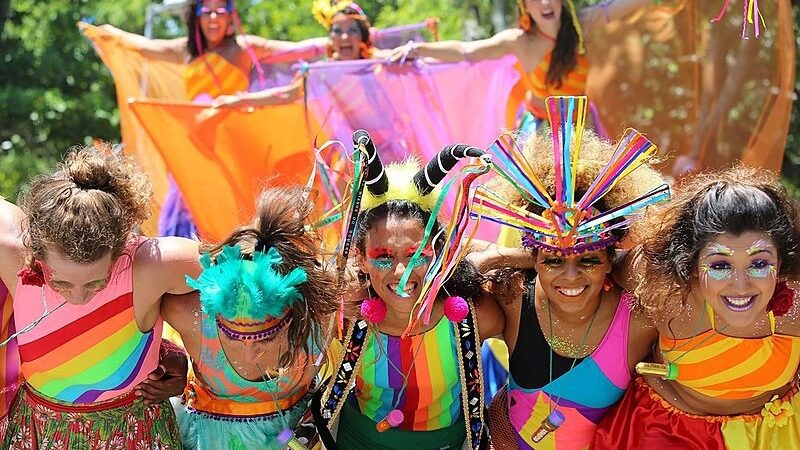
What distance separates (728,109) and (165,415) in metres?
3.37

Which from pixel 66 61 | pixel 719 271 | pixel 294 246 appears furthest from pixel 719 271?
pixel 66 61

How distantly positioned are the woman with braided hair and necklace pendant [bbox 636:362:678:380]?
44 cm

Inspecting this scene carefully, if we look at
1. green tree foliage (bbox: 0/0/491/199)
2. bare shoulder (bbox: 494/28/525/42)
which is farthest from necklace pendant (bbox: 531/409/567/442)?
green tree foliage (bbox: 0/0/491/199)

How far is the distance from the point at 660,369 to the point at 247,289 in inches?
45.3

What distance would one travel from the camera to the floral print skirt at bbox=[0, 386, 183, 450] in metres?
2.89

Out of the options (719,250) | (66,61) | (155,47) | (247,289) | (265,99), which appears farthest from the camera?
(66,61)

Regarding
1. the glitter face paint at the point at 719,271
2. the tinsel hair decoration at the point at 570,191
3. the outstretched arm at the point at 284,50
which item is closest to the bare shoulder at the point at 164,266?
the tinsel hair decoration at the point at 570,191

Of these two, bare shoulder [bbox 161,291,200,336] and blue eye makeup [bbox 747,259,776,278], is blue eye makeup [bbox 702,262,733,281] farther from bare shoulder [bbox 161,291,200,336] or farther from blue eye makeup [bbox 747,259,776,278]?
bare shoulder [bbox 161,291,200,336]

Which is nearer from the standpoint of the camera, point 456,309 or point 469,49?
point 456,309

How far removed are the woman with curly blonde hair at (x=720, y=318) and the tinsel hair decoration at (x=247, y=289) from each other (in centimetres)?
100

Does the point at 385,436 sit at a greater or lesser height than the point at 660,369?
lesser

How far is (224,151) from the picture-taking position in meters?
4.97

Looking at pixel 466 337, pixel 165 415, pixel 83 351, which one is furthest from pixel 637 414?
pixel 83 351

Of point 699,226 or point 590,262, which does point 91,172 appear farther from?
point 699,226
